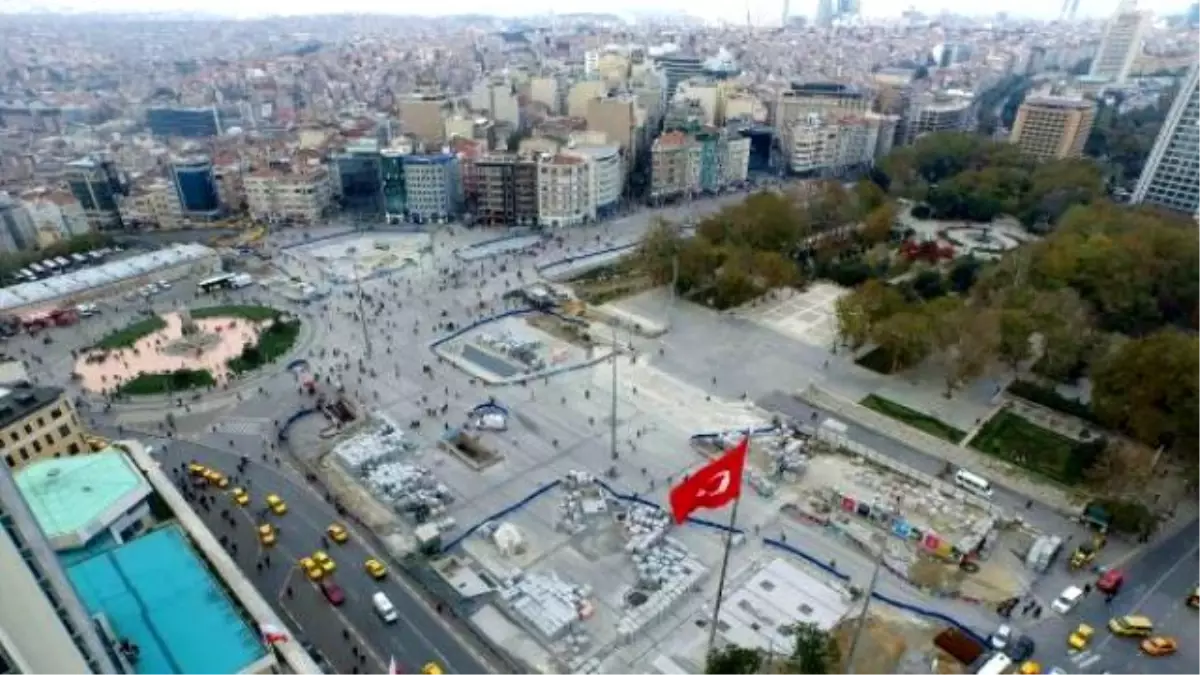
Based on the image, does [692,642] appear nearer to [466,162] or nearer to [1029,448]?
[1029,448]

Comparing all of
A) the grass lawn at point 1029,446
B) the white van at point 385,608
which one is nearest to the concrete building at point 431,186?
the white van at point 385,608

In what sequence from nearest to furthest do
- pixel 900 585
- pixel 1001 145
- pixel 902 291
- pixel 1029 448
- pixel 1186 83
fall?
1. pixel 900 585
2. pixel 1029 448
3. pixel 902 291
4. pixel 1186 83
5. pixel 1001 145

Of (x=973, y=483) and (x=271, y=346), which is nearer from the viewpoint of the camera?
(x=973, y=483)

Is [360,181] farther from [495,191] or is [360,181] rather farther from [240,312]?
[240,312]

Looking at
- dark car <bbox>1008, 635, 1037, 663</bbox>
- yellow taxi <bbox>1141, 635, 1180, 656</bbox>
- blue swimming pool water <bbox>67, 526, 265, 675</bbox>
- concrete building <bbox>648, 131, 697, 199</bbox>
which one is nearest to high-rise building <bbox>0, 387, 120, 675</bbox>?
blue swimming pool water <bbox>67, 526, 265, 675</bbox>

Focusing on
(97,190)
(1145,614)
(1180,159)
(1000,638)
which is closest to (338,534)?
(1000,638)

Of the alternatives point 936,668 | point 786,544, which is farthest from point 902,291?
point 936,668
